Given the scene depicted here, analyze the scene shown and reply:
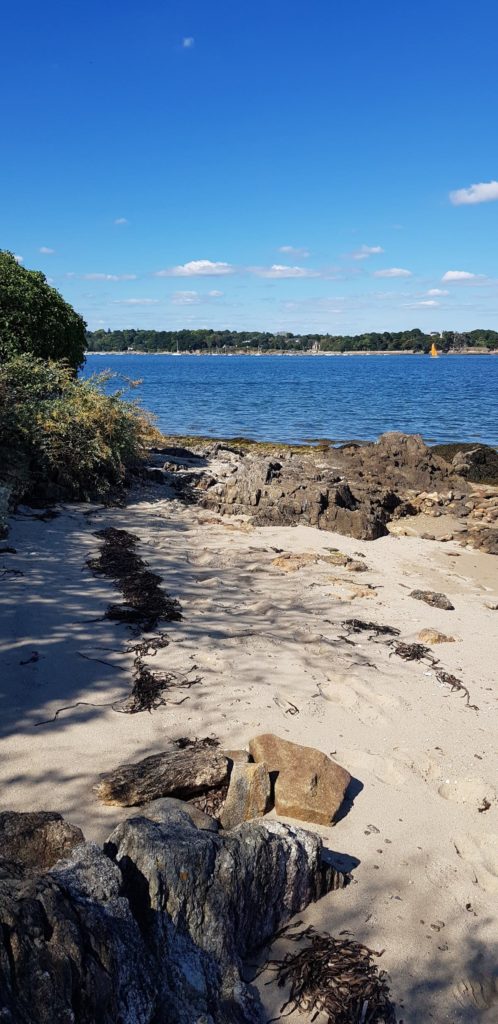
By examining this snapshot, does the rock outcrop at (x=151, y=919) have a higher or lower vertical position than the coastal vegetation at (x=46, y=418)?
lower

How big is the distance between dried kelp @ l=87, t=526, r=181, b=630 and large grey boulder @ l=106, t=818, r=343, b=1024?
3.19m

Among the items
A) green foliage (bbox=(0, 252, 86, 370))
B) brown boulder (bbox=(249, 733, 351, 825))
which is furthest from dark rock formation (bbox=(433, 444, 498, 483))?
brown boulder (bbox=(249, 733, 351, 825))

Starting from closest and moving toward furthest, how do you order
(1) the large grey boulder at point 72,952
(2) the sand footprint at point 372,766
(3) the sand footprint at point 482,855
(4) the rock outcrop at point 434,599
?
(1) the large grey boulder at point 72,952
(3) the sand footprint at point 482,855
(2) the sand footprint at point 372,766
(4) the rock outcrop at point 434,599

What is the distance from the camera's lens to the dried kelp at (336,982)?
8.29ft

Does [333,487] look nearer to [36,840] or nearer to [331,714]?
[331,714]

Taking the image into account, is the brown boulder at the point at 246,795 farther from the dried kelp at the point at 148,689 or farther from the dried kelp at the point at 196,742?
the dried kelp at the point at 148,689

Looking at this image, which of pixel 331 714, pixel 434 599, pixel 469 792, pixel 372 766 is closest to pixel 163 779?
pixel 372 766

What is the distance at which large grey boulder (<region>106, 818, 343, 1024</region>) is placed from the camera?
7.39 feet

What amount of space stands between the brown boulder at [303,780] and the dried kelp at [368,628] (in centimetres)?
248

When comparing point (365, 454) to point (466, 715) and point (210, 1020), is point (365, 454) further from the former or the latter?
point (210, 1020)

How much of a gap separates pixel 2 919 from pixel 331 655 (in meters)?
4.06

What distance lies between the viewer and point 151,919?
229 cm

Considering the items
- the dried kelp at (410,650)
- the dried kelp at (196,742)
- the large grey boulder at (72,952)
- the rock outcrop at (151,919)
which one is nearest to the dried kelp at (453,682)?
the dried kelp at (410,650)

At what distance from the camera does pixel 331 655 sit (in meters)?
5.57
